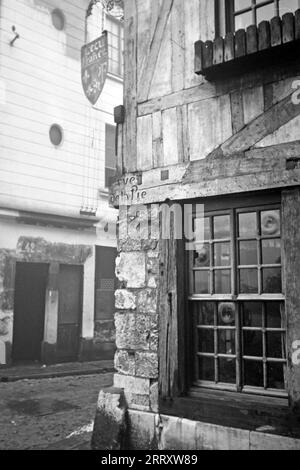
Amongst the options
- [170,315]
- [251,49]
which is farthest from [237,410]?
[251,49]

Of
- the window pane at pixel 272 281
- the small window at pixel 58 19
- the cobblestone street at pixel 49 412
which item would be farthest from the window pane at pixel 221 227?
the small window at pixel 58 19

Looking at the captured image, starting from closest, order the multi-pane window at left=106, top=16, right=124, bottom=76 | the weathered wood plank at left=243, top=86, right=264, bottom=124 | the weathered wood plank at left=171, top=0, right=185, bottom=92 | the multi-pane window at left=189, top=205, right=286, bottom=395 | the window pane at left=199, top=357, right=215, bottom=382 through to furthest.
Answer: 1. the multi-pane window at left=189, top=205, right=286, bottom=395
2. the weathered wood plank at left=243, top=86, right=264, bottom=124
3. the window pane at left=199, top=357, right=215, bottom=382
4. the weathered wood plank at left=171, top=0, right=185, bottom=92
5. the multi-pane window at left=106, top=16, right=124, bottom=76

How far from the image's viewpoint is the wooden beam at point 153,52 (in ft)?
17.0

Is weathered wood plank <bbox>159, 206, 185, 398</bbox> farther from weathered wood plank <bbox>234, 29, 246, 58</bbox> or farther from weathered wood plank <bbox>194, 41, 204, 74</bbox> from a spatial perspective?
weathered wood plank <bbox>234, 29, 246, 58</bbox>

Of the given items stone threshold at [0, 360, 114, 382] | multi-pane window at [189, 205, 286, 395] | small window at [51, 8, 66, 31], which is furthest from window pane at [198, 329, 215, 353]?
small window at [51, 8, 66, 31]

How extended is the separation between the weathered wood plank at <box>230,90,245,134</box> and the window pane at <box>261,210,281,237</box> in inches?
34.8

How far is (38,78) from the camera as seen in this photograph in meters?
11.9

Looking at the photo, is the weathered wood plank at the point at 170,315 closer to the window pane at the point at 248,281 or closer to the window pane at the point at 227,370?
the window pane at the point at 227,370

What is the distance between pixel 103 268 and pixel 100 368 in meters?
3.15

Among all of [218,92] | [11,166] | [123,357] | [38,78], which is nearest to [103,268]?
[11,166]

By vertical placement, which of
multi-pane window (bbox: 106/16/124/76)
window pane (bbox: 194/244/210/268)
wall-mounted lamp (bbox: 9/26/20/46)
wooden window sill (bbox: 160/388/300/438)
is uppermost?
multi-pane window (bbox: 106/16/124/76)

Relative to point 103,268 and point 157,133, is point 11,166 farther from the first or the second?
point 157,133

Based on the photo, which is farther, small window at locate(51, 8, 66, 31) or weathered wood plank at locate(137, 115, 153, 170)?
small window at locate(51, 8, 66, 31)

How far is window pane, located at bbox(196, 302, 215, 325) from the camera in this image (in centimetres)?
471
